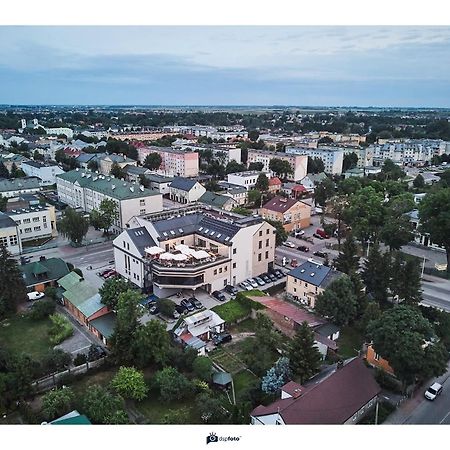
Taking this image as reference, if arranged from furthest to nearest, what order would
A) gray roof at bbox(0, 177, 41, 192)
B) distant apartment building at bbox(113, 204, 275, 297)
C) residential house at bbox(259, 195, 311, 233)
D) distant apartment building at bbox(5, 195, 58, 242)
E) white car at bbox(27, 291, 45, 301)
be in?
gray roof at bbox(0, 177, 41, 192) → residential house at bbox(259, 195, 311, 233) → distant apartment building at bbox(5, 195, 58, 242) → white car at bbox(27, 291, 45, 301) → distant apartment building at bbox(113, 204, 275, 297)

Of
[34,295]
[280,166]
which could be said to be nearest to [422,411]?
[34,295]

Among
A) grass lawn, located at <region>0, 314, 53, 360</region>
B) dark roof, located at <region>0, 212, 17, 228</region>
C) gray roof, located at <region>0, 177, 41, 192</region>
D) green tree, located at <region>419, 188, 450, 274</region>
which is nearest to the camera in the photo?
grass lawn, located at <region>0, 314, 53, 360</region>

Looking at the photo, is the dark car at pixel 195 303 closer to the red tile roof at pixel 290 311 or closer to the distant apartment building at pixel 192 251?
the distant apartment building at pixel 192 251

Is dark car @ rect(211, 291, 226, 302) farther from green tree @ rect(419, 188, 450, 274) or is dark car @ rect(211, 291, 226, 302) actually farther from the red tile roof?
green tree @ rect(419, 188, 450, 274)

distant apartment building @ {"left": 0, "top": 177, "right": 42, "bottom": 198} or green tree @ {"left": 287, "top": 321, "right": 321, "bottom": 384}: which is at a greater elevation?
distant apartment building @ {"left": 0, "top": 177, "right": 42, "bottom": 198}

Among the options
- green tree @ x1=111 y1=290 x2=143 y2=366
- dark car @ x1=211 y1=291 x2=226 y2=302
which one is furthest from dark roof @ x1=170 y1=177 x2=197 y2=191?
green tree @ x1=111 y1=290 x2=143 y2=366

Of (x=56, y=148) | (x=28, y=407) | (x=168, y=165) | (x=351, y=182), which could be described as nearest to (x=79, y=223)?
(x=28, y=407)
